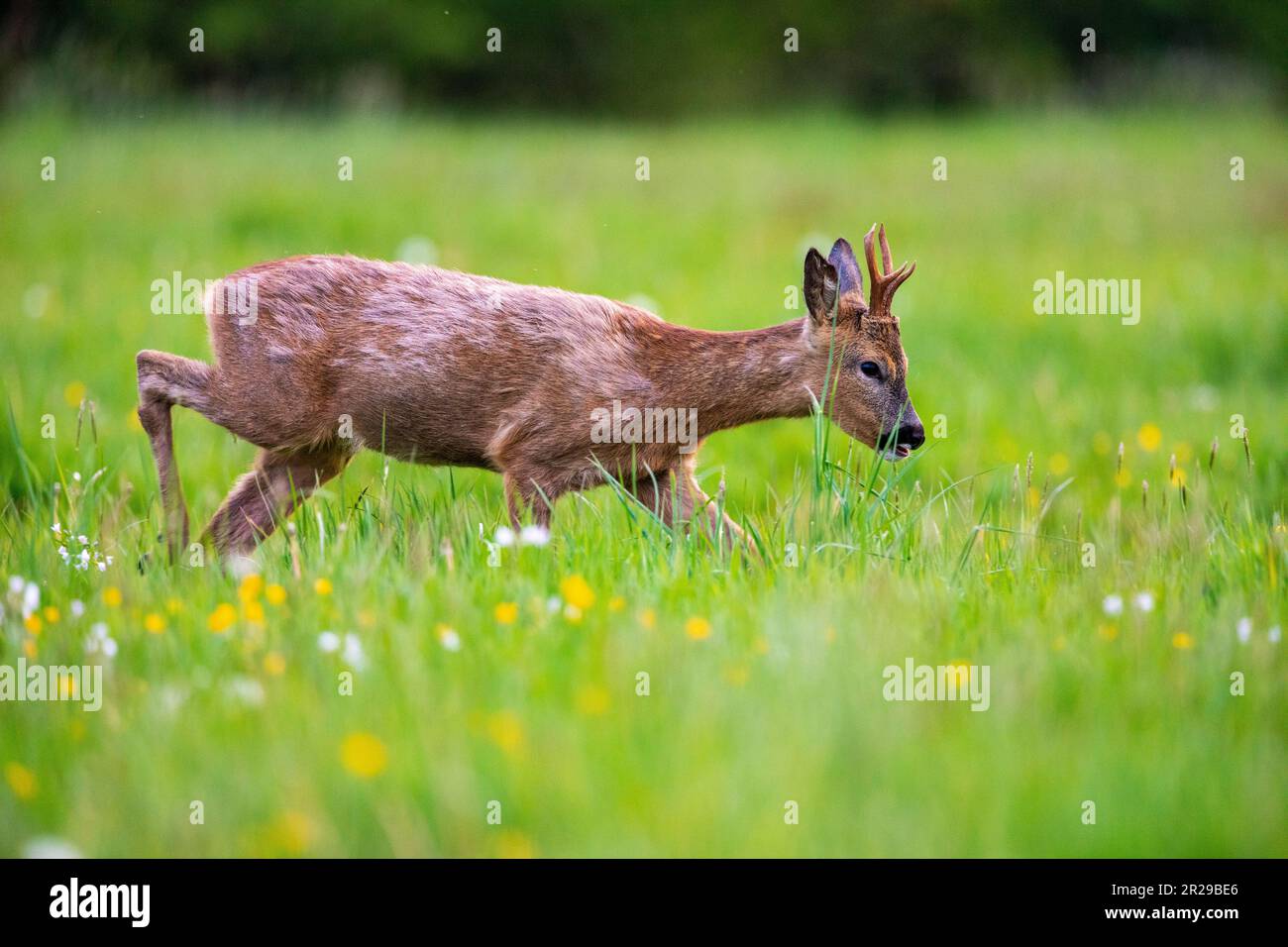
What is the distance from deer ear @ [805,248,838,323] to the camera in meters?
5.68

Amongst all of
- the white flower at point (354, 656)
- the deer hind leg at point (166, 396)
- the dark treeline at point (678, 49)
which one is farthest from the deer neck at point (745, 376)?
the dark treeline at point (678, 49)

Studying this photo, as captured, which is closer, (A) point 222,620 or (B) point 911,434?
(A) point 222,620

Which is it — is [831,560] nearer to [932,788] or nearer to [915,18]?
[932,788]

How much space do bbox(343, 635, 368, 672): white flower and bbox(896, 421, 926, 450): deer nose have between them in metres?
2.50

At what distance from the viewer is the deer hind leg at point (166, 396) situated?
595 cm

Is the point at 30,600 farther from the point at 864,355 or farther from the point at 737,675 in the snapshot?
the point at 864,355

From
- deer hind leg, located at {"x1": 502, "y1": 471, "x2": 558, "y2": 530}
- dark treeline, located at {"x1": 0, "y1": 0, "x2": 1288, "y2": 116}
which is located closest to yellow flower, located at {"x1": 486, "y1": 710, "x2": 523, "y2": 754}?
deer hind leg, located at {"x1": 502, "y1": 471, "x2": 558, "y2": 530}

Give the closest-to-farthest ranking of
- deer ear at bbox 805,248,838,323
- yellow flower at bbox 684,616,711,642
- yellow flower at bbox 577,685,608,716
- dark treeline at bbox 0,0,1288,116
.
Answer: yellow flower at bbox 577,685,608,716, yellow flower at bbox 684,616,711,642, deer ear at bbox 805,248,838,323, dark treeline at bbox 0,0,1288,116

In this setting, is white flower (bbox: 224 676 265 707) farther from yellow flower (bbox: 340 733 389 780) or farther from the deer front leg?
the deer front leg

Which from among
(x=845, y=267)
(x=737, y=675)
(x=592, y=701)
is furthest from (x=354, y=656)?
(x=845, y=267)

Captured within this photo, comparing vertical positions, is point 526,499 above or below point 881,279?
below

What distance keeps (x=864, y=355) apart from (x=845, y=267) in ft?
1.24

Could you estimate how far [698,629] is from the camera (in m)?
4.09

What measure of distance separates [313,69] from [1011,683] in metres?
23.5
